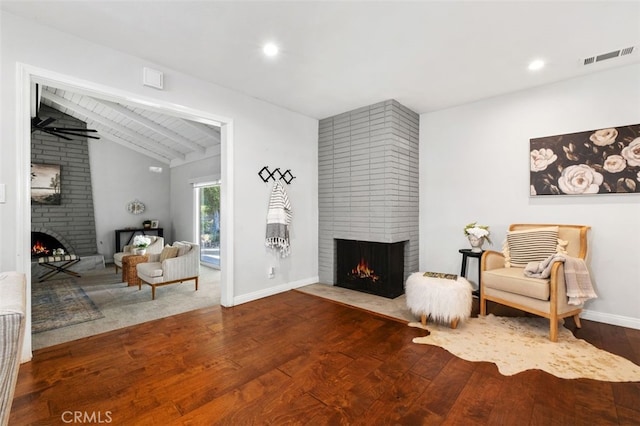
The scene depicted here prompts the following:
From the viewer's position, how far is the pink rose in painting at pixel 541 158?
3260 mm

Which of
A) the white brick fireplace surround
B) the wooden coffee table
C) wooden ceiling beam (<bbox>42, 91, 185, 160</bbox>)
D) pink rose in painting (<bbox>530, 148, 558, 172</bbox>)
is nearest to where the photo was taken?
pink rose in painting (<bbox>530, 148, 558, 172</bbox>)

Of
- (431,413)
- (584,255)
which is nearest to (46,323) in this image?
(431,413)

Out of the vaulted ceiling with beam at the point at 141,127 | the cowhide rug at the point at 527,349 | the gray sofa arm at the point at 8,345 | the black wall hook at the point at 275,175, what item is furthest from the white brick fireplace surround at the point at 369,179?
the gray sofa arm at the point at 8,345

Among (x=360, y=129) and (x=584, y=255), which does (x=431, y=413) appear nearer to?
(x=584, y=255)

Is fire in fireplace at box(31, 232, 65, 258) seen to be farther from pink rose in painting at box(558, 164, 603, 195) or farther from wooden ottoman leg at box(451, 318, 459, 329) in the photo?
pink rose in painting at box(558, 164, 603, 195)

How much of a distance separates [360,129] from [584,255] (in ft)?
9.45

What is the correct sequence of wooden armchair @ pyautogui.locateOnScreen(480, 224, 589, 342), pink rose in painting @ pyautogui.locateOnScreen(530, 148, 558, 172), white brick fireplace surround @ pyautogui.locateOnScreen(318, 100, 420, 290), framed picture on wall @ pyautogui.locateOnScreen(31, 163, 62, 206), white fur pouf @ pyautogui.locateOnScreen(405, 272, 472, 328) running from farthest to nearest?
framed picture on wall @ pyautogui.locateOnScreen(31, 163, 62, 206) < white brick fireplace surround @ pyautogui.locateOnScreen(318, 100, 420, 290) < pink rose in painting @ pyautogui.locateOnScreen(530, 148, 558, 172) < white fur pouf @ pyautogui.locateOnScreen(405, 272, 472, 328) < wooden armchair @ pyautogui.locateOnScreen(480, 224, 589, 342)

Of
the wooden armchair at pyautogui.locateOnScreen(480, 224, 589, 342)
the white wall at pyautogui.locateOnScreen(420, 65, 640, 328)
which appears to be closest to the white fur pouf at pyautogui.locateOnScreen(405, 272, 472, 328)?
the wooden armchair at pyautogui.locateOnScreen(480, 224, 589, 342)

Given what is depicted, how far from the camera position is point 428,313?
107 inches

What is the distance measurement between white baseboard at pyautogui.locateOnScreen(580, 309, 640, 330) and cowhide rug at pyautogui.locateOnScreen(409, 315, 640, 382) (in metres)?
0.54

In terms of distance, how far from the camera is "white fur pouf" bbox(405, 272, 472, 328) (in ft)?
8.61

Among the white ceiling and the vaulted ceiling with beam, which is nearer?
the white ceiling

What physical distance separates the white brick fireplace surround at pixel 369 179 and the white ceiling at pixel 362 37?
0.69 meters

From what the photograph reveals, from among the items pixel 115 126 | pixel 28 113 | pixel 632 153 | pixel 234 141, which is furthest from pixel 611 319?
pixel 115 126
